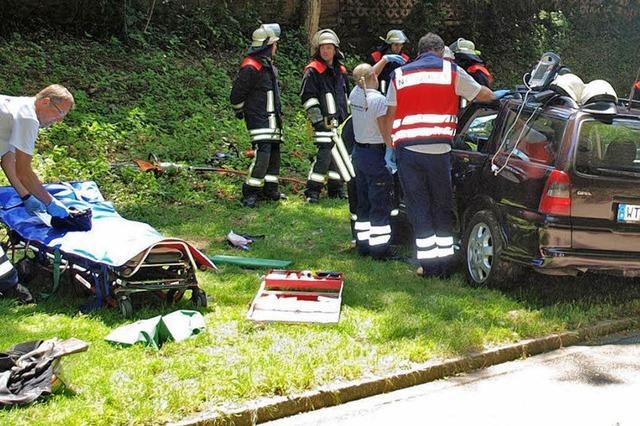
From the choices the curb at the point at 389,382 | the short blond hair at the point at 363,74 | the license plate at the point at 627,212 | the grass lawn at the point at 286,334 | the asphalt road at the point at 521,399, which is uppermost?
the short blond hair at the point at 363,74

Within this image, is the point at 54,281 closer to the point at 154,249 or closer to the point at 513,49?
the point at 154,249

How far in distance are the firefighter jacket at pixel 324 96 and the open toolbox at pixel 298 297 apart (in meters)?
3.77

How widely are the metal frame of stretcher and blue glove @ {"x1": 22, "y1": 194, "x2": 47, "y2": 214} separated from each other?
0.89 feet

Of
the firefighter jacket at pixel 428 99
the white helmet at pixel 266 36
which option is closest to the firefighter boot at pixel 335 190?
the white helmet at pixel 266 36

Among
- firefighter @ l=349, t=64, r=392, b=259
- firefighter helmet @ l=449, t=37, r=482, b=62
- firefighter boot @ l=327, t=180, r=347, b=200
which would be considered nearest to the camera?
firefighter @ l=349, t=64, r=392, b=259

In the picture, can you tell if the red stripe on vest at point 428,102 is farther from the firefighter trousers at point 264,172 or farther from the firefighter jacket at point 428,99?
the firefighter trousers at point 264,172

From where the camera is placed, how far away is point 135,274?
6422 mm

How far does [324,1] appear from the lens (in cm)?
1936

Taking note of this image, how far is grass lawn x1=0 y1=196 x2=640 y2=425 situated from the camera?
16.1 ft

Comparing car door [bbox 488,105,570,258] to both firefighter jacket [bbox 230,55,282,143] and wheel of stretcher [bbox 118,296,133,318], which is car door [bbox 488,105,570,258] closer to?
wheel of stretcher [bbox 118,296,133,318]

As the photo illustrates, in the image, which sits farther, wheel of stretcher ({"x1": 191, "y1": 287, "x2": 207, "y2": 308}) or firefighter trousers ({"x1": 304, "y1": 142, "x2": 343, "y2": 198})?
firefighter trousers ({"x1": 304, "y1": 142, "x2": 343, "y2": 198})

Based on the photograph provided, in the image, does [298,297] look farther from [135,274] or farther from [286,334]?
[135,274]

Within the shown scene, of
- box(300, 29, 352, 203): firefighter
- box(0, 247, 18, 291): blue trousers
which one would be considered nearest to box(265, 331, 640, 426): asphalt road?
box(0, 247, 18, 291): blue trousers

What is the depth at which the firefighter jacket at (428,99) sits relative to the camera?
7.51 meters
